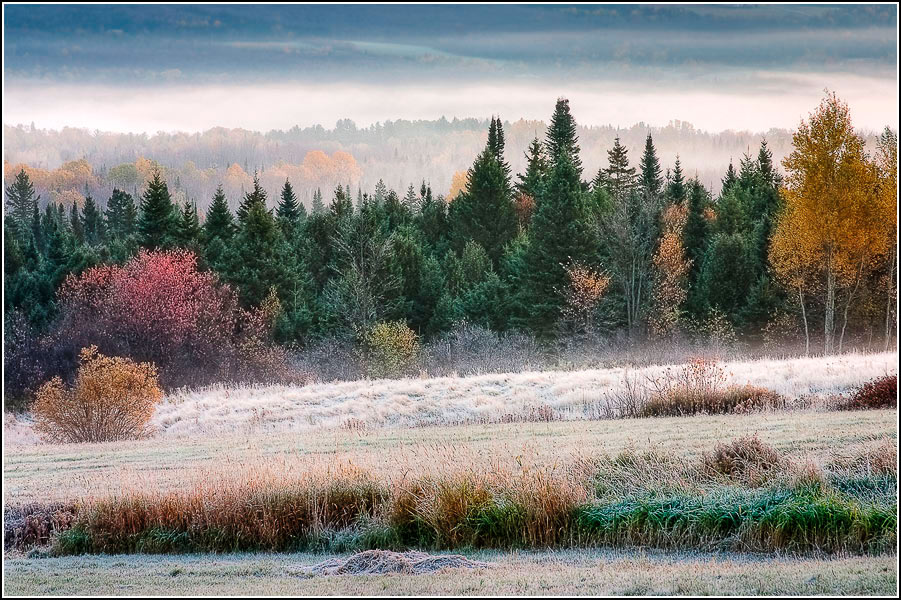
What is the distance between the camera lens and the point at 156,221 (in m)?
49.4

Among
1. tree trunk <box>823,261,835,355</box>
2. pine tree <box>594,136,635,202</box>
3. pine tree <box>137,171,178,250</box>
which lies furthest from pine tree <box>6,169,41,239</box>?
tree trunk <box>823,261,835,355</box>

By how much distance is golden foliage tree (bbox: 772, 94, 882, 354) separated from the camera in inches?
1415

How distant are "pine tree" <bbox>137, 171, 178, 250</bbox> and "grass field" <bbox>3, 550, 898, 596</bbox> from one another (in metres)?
39.8

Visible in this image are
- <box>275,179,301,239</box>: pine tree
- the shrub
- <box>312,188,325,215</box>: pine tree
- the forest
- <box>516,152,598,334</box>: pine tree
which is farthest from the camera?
<box>312,188,325,215</box>: pine tree

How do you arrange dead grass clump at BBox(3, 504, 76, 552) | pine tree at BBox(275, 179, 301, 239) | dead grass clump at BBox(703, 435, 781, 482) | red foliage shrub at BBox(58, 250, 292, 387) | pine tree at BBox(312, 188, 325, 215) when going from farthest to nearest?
1. pine tree at BBox(312, 188, 325, 215)
2. pine tree at BBox(275, 179, 301, 239)
3. red foliage shrub at BBox(58, 250, 292, 387)
4. dead grass clump at BBox(703, 435, 781, 482)
5. dead grass clump at BBox(3, 504, 76, 552)

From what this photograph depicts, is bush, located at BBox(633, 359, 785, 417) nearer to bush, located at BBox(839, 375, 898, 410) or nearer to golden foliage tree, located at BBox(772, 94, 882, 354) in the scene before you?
bush, located at BBox(839, 375, 898, 410)

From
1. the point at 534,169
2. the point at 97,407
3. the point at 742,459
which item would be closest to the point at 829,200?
the point at 742,459

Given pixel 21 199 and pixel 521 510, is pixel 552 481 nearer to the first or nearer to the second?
pixel 521 510

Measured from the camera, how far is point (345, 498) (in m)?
12.6

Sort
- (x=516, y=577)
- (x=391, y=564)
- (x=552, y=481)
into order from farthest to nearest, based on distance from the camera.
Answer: (x=552, y=481) → (x=391, y=564) → (x=516, y=577)

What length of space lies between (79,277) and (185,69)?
126 ft

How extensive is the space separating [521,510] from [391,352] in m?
28.7

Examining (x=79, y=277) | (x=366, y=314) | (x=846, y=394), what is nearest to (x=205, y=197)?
(x=79, y=277)

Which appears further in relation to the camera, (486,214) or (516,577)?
(486,214)
